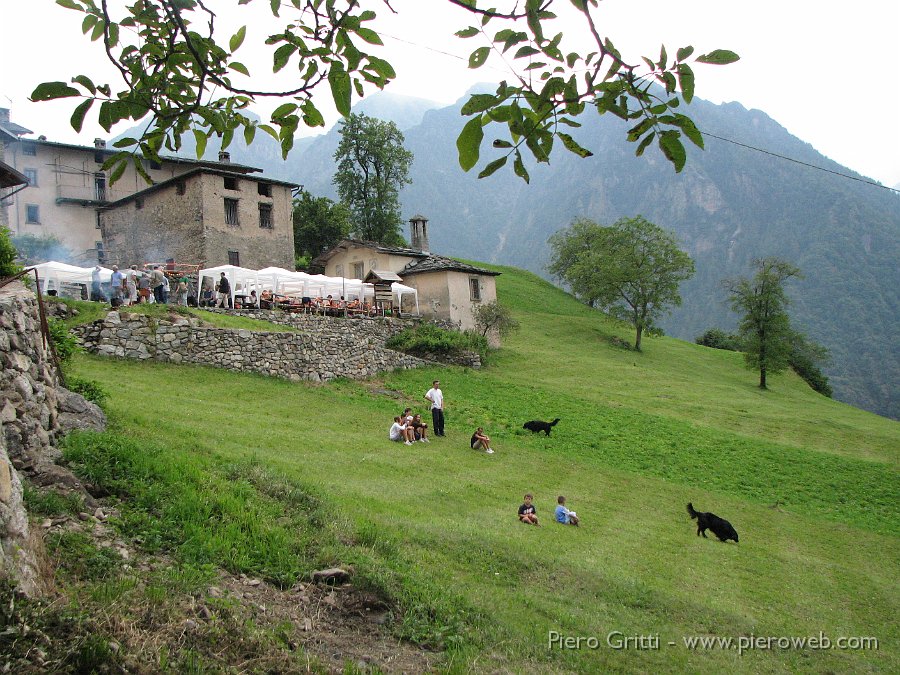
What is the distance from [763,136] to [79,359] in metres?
170

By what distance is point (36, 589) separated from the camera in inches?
169

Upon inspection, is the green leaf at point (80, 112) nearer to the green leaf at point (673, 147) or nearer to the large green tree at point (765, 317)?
the green leaf at point (673, 147)

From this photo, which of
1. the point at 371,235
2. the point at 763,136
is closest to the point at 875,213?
the point at 763,136

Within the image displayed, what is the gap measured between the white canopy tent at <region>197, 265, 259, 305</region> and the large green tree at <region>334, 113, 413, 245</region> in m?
32.0

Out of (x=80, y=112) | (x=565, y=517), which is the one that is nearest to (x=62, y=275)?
(x=565, y=517)

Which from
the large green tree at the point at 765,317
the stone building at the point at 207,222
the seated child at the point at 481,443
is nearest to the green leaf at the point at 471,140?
the seated child at the point at 481,443

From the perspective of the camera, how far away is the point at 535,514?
1277 centimetres

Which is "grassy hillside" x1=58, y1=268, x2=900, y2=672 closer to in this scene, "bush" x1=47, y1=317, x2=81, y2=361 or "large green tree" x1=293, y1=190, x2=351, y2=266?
"bush" x1=47, y1=317, x2=81, y2=361

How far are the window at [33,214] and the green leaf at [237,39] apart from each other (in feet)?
171

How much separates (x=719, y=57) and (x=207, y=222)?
38.5 metres

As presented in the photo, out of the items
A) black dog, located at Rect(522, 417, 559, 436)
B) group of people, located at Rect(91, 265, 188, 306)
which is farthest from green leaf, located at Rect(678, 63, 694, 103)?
group of people, located at Rect(91, 265, 188, 306)

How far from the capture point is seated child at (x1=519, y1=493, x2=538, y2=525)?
1232 centimetres

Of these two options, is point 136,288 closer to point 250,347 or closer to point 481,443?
point 250,347

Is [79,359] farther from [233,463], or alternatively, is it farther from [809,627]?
[809,627]
